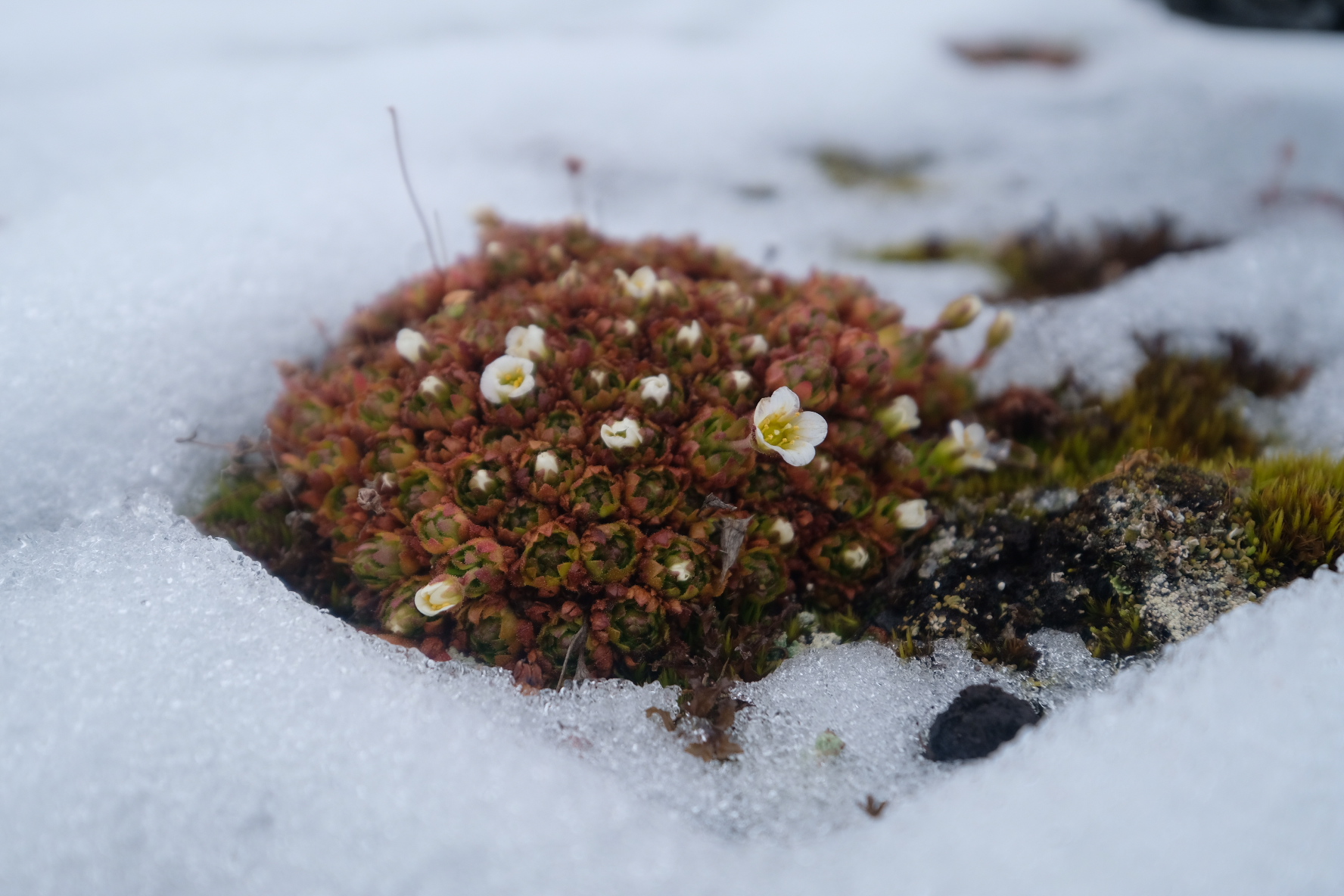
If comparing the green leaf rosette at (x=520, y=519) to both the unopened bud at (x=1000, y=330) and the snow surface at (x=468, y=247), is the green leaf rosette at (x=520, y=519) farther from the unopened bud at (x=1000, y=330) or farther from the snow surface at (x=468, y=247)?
the unopened bud at (x=1000, y=330)

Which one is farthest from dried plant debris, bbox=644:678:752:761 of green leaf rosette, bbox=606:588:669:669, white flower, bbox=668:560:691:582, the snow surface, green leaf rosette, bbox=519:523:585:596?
green leaf rosette, bbox=519:523:585:596

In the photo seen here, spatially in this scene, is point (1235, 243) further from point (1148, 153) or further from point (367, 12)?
point (367, 12)

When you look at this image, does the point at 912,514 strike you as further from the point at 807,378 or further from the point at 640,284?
the point at 640,284

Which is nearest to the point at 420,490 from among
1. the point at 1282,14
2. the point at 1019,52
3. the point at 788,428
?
the point at 788,428

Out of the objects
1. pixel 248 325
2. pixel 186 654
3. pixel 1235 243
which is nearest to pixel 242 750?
pixel 186 654

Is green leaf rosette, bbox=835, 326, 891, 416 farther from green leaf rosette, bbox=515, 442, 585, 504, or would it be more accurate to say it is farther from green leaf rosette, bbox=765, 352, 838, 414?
green leaf rosette, bbox=515, 442, 585, 504
